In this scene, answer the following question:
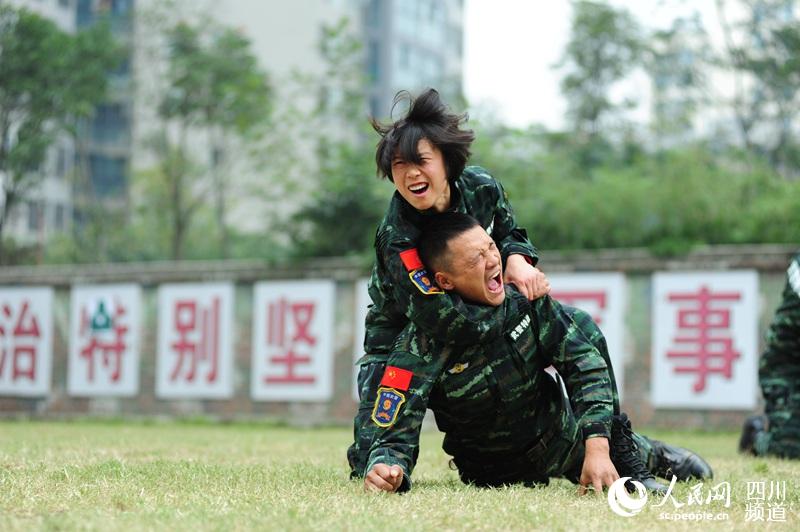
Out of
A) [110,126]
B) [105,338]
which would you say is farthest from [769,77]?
[110,126]

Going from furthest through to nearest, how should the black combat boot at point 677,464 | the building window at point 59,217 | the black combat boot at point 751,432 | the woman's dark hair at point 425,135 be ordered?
the building window at point 59,217, the black combat boot at point 751,432, the black combat boot at point 677,464, the woman's dark hair at point 425,135

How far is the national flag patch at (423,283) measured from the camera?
126 inches

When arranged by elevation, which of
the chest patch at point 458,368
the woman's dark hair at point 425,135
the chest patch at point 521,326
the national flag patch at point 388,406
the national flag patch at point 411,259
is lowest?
the national flag patch at point 388,406

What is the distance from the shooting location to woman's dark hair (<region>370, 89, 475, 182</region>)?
3.30 metres

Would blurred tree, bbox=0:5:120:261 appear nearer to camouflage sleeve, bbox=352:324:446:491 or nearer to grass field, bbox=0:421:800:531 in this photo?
grass field, bbox=0:421:800:531

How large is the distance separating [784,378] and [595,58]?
14197 mm

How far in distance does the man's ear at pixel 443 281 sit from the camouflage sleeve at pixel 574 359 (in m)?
0.26

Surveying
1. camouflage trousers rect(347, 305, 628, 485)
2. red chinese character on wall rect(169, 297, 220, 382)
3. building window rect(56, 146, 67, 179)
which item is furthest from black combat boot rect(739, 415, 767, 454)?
building window rect(56, 146, 67, 179)

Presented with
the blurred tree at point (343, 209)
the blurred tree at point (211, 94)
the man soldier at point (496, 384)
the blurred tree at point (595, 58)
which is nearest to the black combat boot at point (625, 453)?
the man soldier at point (496, 384)

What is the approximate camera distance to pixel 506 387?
10.9ft

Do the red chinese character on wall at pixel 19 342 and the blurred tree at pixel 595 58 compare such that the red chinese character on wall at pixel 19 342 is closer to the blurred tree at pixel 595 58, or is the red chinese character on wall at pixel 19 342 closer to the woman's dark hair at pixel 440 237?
the blurred tree at pixel 595 58

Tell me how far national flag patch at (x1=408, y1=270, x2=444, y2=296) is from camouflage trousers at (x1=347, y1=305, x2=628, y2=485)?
0.44m

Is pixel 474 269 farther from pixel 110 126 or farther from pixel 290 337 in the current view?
pixel 110 126

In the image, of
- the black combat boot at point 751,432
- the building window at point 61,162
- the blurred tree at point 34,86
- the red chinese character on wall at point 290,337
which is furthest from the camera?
the building window at point 61,162
